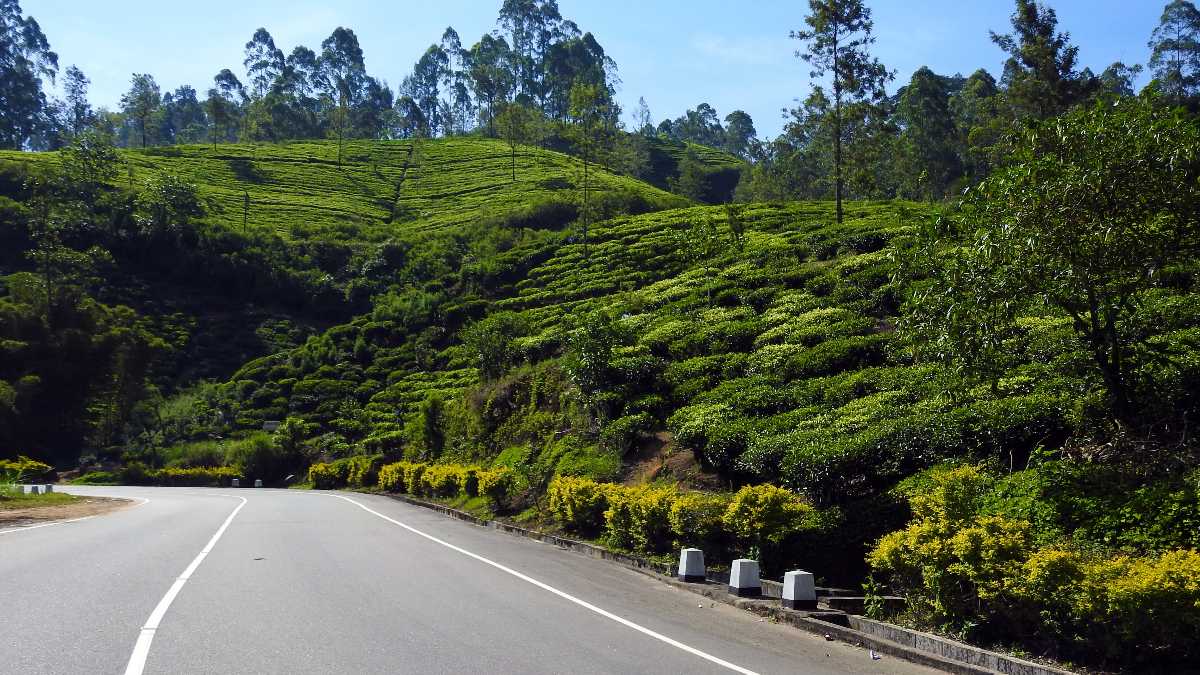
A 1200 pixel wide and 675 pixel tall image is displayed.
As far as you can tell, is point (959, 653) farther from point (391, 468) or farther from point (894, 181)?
point (894, 181)

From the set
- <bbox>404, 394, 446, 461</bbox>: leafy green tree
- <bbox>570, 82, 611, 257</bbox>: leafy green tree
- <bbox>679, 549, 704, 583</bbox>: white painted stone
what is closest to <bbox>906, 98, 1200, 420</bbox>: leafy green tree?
<bbox>679, 549, 704, 583</bbox>: white painted stone

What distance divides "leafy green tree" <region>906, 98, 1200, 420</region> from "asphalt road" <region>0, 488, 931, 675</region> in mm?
5573

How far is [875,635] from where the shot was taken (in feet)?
28.4

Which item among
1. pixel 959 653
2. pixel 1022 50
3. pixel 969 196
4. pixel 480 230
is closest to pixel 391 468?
pixel 969 196

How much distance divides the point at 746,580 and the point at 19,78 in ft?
480

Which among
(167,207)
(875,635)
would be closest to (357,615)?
(875,635)

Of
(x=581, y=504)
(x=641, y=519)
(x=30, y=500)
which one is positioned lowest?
(x=30, y=500)

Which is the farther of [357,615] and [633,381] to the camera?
[633,381]

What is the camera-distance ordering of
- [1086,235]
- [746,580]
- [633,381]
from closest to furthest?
1. [746,580]
2. [1086,235]
3. [633,381]

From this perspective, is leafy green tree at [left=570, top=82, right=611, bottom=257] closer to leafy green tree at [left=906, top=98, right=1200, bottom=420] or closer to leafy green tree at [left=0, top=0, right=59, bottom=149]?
leafy green tree at [left=906, top=98, right=1200, bottom=420]

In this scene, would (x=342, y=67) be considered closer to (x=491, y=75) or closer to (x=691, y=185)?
(x=491, y=75)

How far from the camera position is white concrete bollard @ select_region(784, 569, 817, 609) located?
9.75m

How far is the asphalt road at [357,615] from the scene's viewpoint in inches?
273

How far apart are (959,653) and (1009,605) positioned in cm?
65
